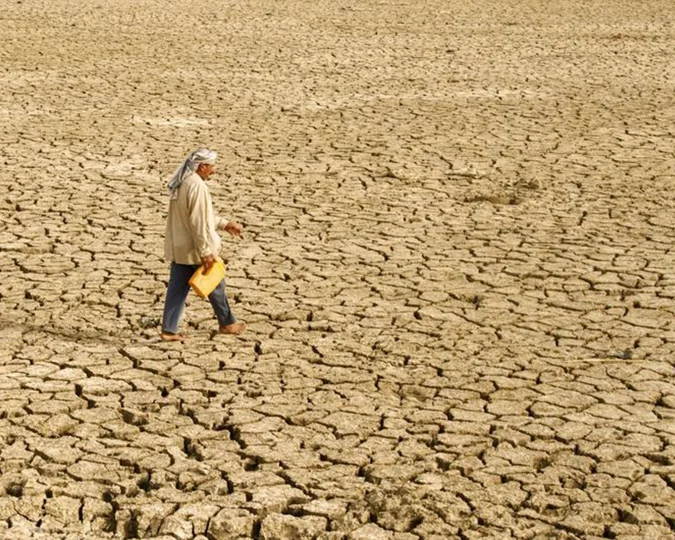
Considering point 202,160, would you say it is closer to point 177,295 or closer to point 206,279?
point 206,279

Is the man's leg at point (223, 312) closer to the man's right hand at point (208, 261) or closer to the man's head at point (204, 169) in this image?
the man's right hand at point (208, 261)

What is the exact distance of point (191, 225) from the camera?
30.0 feet

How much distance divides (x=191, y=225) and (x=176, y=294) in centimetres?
46

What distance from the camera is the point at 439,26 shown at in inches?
1025

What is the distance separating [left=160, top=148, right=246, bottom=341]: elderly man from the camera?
911 cm

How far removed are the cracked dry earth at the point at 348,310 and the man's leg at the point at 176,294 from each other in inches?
6.6

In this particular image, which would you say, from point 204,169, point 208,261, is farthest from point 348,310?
point 204,169

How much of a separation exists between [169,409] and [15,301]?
2392mm

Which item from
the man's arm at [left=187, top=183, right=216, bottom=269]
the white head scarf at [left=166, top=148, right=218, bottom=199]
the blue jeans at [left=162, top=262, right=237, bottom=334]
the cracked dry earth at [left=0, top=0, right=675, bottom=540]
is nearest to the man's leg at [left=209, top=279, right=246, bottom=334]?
the blue jeans at [left=162, top=262, right=237, bottom=334]

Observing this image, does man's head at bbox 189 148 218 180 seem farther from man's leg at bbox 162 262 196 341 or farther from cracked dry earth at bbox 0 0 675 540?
cracked dry earth at bbox 0 0 675 540

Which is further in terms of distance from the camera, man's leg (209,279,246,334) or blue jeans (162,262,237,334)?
man's leg (209,279,246,334)

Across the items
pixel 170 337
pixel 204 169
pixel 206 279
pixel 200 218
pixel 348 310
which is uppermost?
pixel 204 169

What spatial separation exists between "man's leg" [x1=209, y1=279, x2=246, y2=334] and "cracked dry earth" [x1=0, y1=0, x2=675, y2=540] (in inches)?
6.2

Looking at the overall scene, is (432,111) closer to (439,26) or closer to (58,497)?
(439,26)
